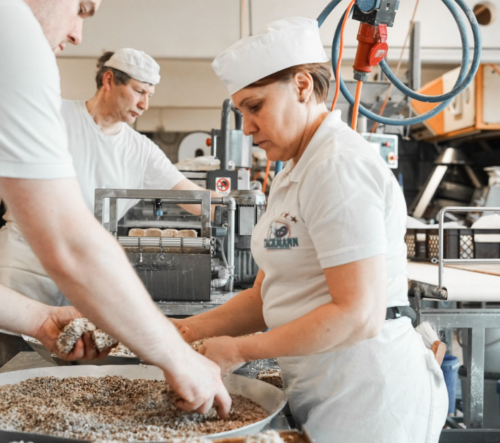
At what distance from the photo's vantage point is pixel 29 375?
1139mm

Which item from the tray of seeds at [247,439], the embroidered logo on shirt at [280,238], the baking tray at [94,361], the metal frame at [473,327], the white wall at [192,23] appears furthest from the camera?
Answer: the white wall at [192,23]

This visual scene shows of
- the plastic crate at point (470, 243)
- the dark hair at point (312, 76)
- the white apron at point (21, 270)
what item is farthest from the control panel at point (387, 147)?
the dark hair at point (312, 76)

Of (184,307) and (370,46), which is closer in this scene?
(370,46)

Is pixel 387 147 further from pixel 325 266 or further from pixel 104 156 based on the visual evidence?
pixel 325 266

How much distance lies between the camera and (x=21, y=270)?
2.31m

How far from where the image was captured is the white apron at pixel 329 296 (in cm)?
96

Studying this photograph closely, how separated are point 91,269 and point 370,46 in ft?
3.89

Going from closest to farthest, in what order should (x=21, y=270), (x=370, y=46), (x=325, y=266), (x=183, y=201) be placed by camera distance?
(x=325, y=266) < (x=370, y=46) < (x=183, y=201) < (x=21, y=270)

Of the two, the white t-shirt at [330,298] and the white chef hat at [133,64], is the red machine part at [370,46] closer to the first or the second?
the white t-shirt at [330,298]

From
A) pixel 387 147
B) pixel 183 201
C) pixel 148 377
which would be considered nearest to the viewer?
pixel 148 377

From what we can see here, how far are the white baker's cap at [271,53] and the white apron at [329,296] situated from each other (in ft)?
0.47

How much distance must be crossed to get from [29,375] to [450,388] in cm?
179

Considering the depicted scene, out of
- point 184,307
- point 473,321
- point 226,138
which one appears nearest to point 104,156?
point 226,138

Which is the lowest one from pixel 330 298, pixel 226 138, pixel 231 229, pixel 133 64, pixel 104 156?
pixel 330 298
